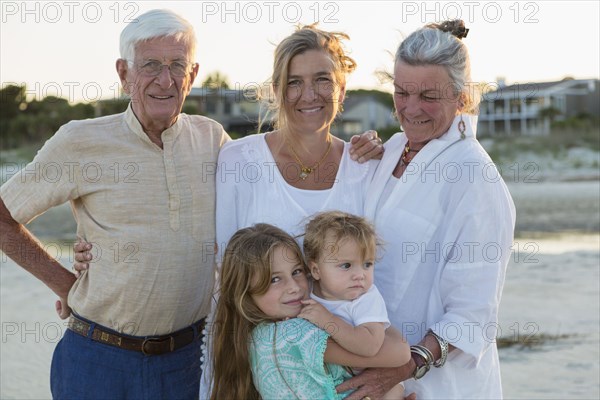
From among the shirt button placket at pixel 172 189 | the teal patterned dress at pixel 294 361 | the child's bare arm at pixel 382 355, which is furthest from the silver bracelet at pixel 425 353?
the shirt button placket at pixel 172 189

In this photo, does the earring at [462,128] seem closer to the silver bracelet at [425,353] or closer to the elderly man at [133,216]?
the silver bracelet at [425,353]

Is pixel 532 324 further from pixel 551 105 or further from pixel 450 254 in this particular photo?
pixel 551 105

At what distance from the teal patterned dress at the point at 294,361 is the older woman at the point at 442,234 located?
154 mm

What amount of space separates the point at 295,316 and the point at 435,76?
1078mm

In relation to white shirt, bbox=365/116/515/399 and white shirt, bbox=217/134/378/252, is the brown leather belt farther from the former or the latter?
white shirt, bbox=365/116/515/399

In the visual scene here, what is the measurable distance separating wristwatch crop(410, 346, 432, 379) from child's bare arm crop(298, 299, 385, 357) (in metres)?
0.25

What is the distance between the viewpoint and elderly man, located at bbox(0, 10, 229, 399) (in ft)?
11.2

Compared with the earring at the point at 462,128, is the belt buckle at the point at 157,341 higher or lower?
lower

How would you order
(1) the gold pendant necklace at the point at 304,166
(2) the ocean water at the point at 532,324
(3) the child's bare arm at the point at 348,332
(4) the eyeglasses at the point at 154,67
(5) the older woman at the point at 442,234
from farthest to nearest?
(2) the ocean water at the point at 532,324, (1) the gold pendant necklace at the point at 304,166, (4) the eyeglasses at the point at 154,67, (5) the older woman at the point at 442,234, (3) the child's bare arm at the point at 348,332

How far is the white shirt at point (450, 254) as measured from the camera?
3.18 meters

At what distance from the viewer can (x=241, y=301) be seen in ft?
10.2

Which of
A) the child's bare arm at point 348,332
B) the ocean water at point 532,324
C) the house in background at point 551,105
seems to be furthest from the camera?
the house in background at point 551,105

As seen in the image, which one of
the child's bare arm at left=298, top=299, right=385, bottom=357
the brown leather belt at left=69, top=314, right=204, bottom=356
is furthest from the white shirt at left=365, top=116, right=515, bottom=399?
the brown leather belt at left=69, top=314, right=204, bottom=356

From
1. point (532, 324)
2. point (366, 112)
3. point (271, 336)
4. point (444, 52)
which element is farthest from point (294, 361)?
point (366, 112)
